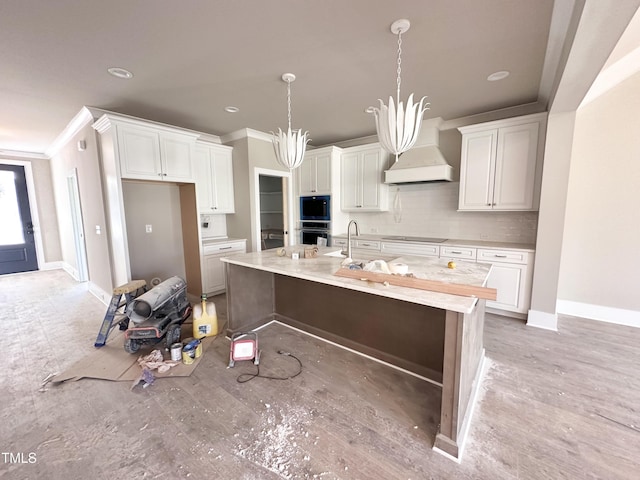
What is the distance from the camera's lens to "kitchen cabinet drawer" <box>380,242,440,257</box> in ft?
12.4

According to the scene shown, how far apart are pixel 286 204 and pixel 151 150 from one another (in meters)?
2.26

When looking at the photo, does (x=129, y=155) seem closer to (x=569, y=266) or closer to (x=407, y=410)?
(x=407, y=410)

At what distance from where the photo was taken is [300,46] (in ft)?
6.88

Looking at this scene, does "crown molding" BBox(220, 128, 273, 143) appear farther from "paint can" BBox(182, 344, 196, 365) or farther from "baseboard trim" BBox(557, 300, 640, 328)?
"baseboard trim" BBox(557, 300, 640, 328)

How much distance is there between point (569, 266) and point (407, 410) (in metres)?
3.09

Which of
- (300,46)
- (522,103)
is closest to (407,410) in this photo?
(300,46)

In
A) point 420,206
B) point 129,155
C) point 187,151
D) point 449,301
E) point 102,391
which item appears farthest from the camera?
point 420,206

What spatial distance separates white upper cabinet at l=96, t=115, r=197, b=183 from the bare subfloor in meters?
2.12

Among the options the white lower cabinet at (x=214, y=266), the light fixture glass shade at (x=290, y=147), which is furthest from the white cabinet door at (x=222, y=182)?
the light fixture glass shade at (x=290, y=147)

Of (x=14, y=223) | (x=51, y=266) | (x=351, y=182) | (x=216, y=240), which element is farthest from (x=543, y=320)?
(x=14, y=223)

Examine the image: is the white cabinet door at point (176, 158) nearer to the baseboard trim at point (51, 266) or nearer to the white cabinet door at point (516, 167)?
the white cabinet door at point (516, 167)

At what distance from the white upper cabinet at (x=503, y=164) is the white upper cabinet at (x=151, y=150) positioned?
3.88m

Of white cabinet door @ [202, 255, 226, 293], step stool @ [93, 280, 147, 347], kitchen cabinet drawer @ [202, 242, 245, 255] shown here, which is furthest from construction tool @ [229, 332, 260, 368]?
kitchen cabinet drawer @ [202, 242, 245, 255]

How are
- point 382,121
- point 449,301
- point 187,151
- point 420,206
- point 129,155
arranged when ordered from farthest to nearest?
point 420,206 → point 187,151 → point 129,155 → point 382,121 → point 449,301
